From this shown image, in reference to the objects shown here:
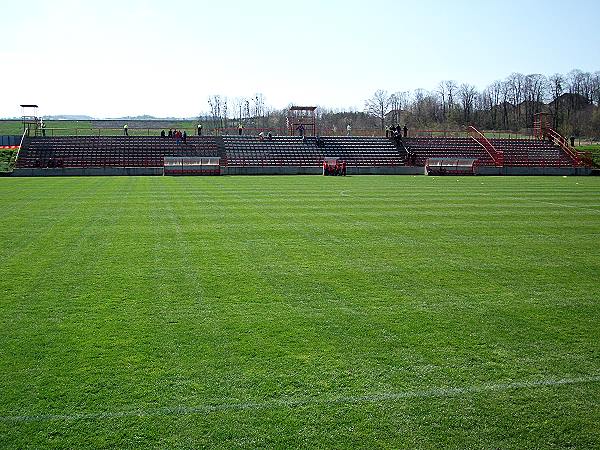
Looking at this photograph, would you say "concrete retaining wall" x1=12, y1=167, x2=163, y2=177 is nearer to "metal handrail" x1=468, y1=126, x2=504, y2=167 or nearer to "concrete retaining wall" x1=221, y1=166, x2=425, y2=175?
"concrete retaining wall" x1=221, y1=166, x2=425, y2=175

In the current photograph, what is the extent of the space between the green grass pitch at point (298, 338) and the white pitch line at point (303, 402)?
20 mm

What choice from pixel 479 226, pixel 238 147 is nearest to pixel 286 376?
pixel 479 226

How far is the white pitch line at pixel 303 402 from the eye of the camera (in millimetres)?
5066

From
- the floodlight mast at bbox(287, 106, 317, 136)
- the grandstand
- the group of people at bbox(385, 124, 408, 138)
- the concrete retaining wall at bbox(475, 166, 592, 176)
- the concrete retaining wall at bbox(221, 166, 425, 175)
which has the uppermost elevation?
the floodlight mast at bbox(287, 106, 317, 136)

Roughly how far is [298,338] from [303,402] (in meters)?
1.70

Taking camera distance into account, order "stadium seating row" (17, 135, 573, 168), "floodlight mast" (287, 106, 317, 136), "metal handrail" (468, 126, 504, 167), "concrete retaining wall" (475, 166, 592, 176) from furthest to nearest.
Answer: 1. "floodlight mast" (287, 106, 317, 136)
2. "metal handrail" (468, 126, 504, 167)
3. "stadium seating row" (17, 135, 573, 168)
4. "concrete retaining wall" (475, 166, 592, 176)

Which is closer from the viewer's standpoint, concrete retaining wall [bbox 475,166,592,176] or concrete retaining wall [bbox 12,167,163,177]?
concrete retaining wall [bbox 12,167,163,177]

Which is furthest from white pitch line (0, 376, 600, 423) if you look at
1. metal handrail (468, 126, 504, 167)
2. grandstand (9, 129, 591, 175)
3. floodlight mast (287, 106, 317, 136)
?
floodlight mast (287, 106, 317, 136)

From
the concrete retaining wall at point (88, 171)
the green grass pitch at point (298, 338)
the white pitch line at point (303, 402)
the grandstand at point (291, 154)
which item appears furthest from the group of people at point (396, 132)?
the white pitch line at point (303, 402)

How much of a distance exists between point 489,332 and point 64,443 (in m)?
5.19

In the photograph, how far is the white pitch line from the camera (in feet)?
16.6

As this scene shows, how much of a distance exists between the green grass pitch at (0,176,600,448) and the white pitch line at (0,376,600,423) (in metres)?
0.02

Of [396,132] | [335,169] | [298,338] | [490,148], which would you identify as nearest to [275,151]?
[335,169]

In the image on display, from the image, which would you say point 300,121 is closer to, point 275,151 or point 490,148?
point 275,151
